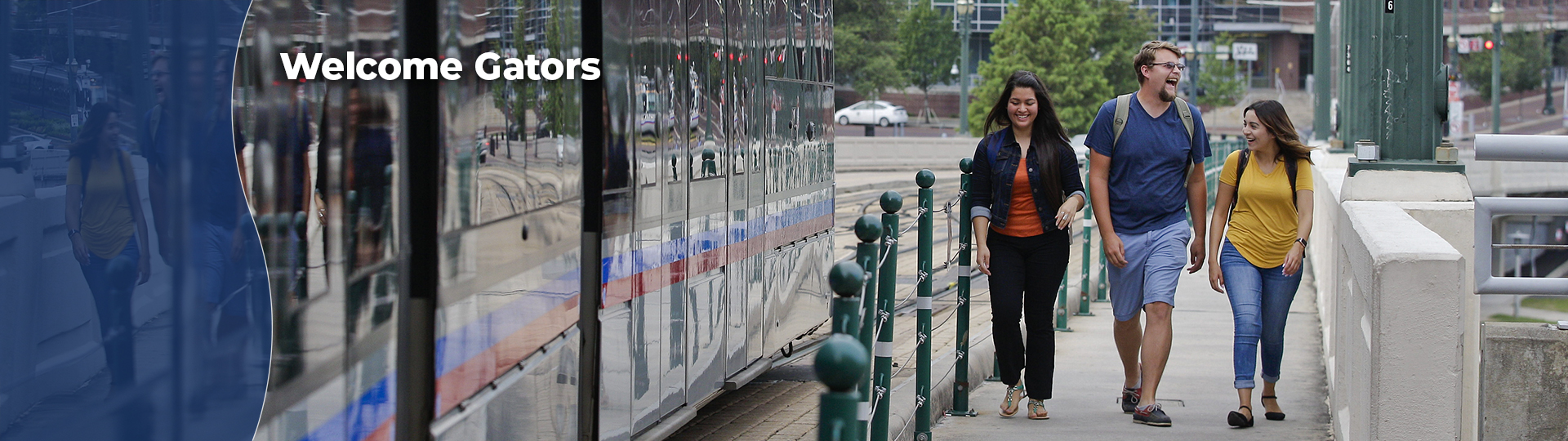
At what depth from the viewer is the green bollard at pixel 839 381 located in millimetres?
2674

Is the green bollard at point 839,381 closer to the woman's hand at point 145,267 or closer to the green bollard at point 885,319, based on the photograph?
the woman's hand at point 145,267

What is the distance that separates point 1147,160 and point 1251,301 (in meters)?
0.76

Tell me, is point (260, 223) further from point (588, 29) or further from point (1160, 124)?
point (1160, 124)

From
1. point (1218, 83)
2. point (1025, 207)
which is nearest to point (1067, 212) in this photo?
point (1025, 207)

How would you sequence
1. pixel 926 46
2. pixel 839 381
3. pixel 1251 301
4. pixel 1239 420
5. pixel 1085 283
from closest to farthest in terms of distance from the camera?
1. pixel 839 381
2. pixel 1251 301
3. pixel 1239 420
4. pixel 1085 283
5. pixel 926 46

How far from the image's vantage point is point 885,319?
5359mm

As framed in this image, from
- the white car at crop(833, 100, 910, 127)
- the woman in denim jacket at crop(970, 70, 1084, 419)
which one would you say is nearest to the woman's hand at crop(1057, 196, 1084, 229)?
the woman in denim jacket at crop(970, 70, 1084, 419)

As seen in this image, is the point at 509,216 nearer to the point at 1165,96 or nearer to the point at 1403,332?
the point at 1403,332

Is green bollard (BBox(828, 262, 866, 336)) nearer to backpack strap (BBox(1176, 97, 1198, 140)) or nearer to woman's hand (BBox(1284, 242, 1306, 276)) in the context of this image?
backpack strap (BBox(1176, 97, 1198, 140))

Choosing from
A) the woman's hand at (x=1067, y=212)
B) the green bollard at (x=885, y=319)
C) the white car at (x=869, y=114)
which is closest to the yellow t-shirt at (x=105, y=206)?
the green bollard at (x=885, y=319)

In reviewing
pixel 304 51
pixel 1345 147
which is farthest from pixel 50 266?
pixel 1345 147

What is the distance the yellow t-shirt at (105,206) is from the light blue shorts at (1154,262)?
4.57 meters

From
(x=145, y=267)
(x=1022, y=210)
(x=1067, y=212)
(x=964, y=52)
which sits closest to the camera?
(x=145, y=267)

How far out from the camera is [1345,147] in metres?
16.2
